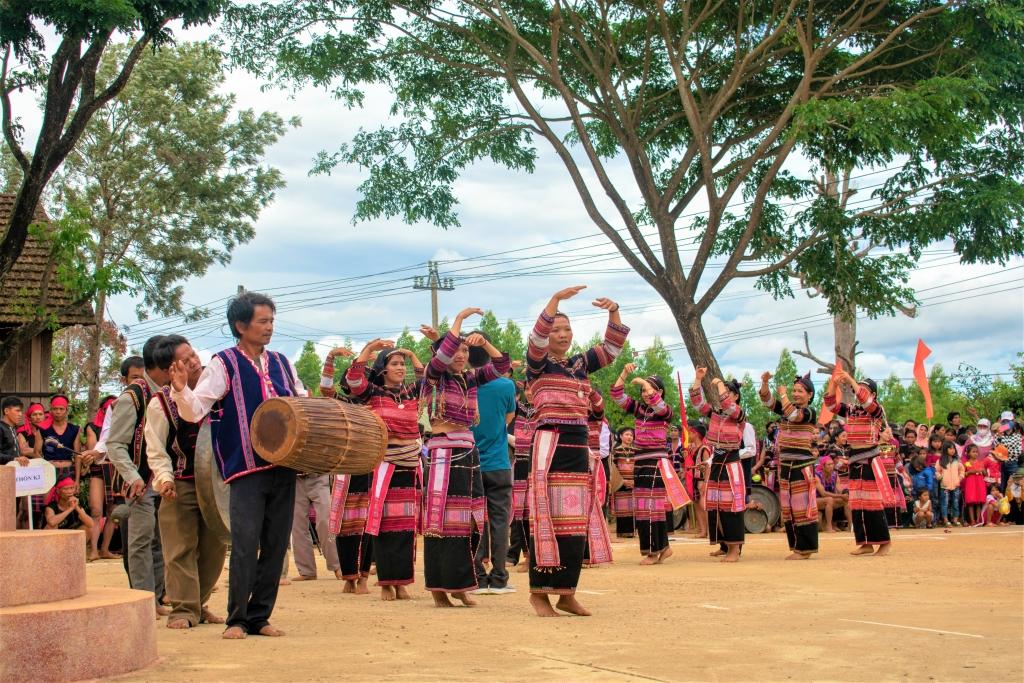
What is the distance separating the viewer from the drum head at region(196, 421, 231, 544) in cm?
707

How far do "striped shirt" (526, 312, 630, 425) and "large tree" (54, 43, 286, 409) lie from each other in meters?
26.0

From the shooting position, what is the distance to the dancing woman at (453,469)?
347 inches

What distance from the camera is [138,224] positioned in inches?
1286

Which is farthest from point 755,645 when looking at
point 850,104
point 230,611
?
point 850,104

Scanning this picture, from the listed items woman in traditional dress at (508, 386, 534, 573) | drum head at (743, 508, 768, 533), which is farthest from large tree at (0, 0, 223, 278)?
drum head at (743, 508, 768, 533)

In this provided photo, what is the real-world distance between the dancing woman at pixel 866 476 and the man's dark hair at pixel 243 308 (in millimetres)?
8933

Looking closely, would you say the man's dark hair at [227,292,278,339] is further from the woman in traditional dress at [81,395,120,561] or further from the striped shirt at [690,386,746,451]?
the woman in traditional dress at [81,395,120,561]

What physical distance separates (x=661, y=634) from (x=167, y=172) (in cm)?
2860

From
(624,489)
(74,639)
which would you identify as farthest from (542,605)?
(624,489)

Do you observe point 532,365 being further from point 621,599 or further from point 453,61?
point 453,61

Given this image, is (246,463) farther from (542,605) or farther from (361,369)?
(361,369)

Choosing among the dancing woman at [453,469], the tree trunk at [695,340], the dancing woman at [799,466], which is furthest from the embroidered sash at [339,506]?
the tree trunk at [695,340]

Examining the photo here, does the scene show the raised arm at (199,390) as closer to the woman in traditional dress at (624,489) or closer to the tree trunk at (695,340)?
the woman in traditional dress at (624,489)

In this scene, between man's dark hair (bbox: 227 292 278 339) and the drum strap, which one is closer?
man's dark hair (bbox: 227 292 278 339)
